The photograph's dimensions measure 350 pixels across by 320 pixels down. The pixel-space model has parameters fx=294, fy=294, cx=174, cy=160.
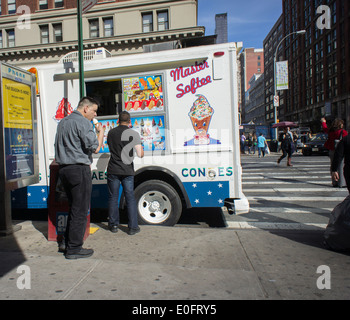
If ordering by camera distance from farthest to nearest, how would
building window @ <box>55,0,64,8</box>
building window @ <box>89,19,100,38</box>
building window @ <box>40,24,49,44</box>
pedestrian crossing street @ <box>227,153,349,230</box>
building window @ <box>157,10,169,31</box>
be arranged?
building window @ <box>40,24,49,44</box> → building window @ <box>55,0,64,8</box> → building window @ <box>89,19,100,38</box> → building window @ <box>157,10,169,31</box> → pedestrian crossing street @ <box>227,153,349,230</box>

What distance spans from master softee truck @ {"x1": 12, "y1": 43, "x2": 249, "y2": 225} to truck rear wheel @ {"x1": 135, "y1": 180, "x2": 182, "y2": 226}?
16 mm

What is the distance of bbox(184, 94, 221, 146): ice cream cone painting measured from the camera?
15.2 feet

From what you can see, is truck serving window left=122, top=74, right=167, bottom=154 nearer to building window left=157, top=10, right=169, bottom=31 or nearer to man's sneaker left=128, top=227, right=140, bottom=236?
man's sneaker left=128, top=227, right=140, bottom=236

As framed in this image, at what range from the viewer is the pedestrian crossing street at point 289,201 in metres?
5.41

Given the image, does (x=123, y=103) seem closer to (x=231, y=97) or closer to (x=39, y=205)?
(x=231, y=97)

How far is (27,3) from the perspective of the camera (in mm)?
35688

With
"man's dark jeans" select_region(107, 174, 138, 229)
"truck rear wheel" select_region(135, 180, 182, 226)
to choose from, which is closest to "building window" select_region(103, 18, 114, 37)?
"truck rear wheel" select_region(135, 180, 182, 226)

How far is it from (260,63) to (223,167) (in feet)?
Answer: 487

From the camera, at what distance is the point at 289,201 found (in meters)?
7.21

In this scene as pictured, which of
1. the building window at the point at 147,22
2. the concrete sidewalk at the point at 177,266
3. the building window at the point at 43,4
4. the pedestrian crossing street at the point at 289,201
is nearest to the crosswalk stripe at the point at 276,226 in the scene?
the pedestrian crossing street at the point at 289,201

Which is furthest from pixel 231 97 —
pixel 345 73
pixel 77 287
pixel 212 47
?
pixel 345 73

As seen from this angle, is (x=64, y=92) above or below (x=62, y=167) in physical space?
above

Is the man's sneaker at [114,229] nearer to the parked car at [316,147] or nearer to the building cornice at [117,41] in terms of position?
the parked car at [316,147]
